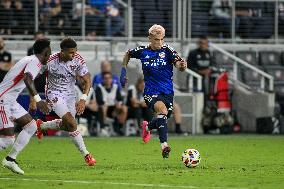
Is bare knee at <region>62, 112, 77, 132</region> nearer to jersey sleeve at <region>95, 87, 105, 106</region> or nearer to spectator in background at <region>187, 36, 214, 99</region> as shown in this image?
jersey sleeve at <region>95, 87, 105, 106</region>

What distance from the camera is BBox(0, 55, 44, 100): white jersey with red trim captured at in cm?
1512

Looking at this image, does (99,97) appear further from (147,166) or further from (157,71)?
(147,166)

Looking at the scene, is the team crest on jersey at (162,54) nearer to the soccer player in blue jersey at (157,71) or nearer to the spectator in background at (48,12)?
the soccer player in blue jersey at (157,71)

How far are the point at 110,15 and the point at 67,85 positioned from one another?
13584 millimetres

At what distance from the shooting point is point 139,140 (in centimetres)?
2522

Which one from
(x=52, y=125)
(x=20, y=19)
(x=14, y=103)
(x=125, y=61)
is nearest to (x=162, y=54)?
(x=125, y=61)

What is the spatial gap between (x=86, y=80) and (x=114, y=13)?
45.9 feet

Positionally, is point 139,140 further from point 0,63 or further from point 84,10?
point 84,10

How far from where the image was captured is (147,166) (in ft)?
53.4

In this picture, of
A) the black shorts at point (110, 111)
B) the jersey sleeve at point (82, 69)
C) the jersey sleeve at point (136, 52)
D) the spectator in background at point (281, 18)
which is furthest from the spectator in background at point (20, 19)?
the jersey sleeve at point (82, 69)

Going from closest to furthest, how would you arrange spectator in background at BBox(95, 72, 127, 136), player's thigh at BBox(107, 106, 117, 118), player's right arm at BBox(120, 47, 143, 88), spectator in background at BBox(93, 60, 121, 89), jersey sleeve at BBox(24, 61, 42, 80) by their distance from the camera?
jersey sleeve at BBox(24, 61, 42, 80), player's right arm at BBox(120, 47, 143, 88), spectator in background at BBox(93, 60, 121, 89), spectator in background at BBox(95, 72, 127, 136), player's thigh at BBox(107, 106, 117, 118)

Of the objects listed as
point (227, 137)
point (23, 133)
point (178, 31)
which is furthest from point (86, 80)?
point (178, 31)

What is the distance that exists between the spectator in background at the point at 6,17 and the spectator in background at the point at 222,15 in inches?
270

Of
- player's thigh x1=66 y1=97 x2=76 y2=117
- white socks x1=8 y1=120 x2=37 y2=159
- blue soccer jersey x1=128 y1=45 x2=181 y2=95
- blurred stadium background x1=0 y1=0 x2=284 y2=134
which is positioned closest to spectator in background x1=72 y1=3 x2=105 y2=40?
blurred stadium background x1=0 y1=0 x2=284 y2=134
